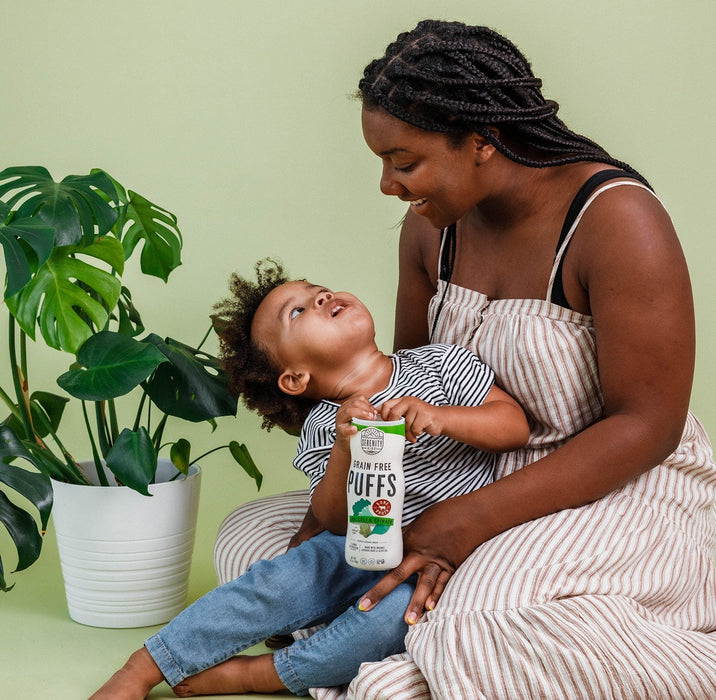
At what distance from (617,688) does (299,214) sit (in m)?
1.86

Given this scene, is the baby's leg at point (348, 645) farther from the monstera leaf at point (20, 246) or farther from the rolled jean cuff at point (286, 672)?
the monstera leaf at point (20, 246)

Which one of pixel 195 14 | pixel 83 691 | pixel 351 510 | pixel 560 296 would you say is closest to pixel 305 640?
pixel 351 510

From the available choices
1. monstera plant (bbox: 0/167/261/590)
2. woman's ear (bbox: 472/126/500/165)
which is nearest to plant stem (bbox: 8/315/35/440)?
monstera plant (bbox: 0/167/261/590)

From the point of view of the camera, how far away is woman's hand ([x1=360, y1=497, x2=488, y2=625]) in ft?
5.73

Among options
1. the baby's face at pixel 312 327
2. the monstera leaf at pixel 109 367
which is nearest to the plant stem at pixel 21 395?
the monstera leaf at pixel 109 367

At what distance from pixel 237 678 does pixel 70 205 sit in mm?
920

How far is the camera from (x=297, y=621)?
188cm

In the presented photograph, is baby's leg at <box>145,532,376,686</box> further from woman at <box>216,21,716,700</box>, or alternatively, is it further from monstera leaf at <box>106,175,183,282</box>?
monstera leaf at <box>106,175,183,282</box>

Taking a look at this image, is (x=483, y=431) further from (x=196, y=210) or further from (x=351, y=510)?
(x=196, y=210)

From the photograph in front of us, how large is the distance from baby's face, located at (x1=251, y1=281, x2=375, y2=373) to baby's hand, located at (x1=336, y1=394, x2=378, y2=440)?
0.19m

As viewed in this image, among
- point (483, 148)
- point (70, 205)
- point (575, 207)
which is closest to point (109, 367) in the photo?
point (70, 205)

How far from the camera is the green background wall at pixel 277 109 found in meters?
3.01

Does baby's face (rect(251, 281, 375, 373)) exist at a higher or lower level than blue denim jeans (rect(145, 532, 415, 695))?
higher

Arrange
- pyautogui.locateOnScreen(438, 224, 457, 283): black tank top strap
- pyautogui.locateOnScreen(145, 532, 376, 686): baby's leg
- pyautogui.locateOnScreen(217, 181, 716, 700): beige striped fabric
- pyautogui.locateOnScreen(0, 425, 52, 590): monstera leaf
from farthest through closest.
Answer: pyautogui.locateOnScreen(438, 224, 457, 283): black tank top strap → pyautogui.locateOnScreen(0, 425, 52, 590): monstera leaf → pyautogui.locateOnScreen(145, 532, 376, 686): baby's leg → pyautogui.locateOnScreen(217, 181, 716, 700): beige striped fabric
